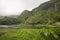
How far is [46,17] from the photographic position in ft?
164

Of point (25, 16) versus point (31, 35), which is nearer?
point (31, 35)

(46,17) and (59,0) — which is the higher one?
(59,0)

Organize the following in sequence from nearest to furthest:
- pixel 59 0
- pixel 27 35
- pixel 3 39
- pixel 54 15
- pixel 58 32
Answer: pixel 3 39 → pixel 27 35 → pixel 58 32 → pixel 54 15 → pixel 59 0

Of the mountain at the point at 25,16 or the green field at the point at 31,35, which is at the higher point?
the mountain at the point at 25,16

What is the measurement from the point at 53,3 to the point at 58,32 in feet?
126

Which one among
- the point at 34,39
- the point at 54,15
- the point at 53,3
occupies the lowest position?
the point at 34,39

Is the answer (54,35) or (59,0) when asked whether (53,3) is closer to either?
(59,0)

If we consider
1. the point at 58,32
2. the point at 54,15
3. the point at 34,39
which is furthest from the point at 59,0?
the point at 34,39

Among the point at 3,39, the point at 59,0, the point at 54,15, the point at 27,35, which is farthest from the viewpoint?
the point at 59,0

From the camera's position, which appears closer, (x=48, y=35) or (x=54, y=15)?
(x=48, y=35)

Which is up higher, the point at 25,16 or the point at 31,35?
the point at 25,16

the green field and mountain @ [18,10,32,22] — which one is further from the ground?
mountain @ [18,10,32,22]

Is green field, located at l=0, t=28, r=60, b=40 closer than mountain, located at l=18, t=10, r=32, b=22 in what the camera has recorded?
Yes

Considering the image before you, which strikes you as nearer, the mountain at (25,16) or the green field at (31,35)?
the green field at (31,35)
